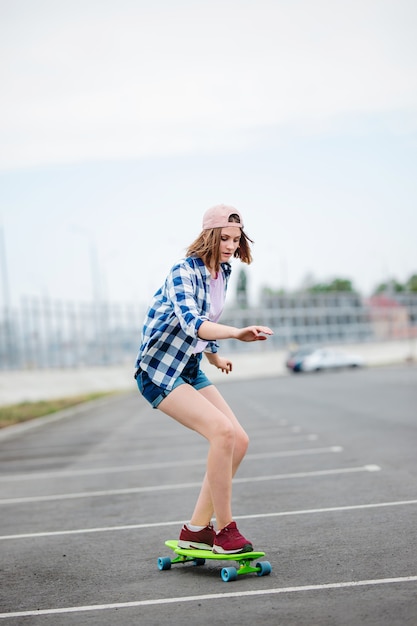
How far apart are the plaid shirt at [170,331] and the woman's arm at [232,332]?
23cm

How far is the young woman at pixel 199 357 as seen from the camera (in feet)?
17.8

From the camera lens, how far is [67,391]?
42.3 metres

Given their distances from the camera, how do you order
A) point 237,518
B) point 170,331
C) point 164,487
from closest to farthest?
point 170,331, point 237,518, point 164,487

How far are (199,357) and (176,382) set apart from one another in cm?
29

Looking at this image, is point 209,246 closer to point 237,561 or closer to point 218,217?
point 218,217

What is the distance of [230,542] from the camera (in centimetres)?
537

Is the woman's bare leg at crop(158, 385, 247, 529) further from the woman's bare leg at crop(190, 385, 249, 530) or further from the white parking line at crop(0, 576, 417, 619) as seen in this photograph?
the white parking line at crop(0, 576, 417, 619)

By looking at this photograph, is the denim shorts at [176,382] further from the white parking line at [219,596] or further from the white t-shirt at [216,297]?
the white parking line at [219,596]

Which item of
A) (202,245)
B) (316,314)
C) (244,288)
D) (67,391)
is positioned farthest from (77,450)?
(244,288)

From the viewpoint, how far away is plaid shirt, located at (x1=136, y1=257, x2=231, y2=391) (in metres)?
5.52

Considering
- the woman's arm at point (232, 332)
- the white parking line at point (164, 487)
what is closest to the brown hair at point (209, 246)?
the woman's arm at point (232, 332)

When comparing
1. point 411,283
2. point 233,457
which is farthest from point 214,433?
point 411,283

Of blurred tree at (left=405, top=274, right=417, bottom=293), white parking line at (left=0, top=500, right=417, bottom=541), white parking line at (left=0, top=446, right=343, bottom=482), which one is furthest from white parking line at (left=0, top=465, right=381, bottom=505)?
blurred tree at (left=405, top=274, right=417, bottom=293)

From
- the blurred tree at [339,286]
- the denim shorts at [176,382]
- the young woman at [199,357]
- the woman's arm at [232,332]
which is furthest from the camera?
the blurred tree at [339,286]
